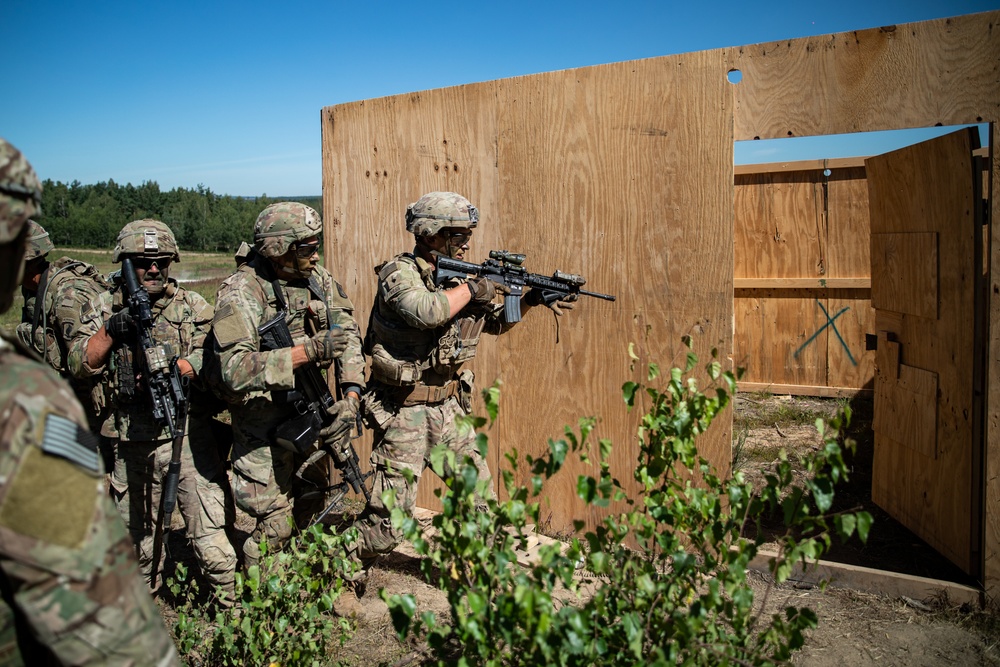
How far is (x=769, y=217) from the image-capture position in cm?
858

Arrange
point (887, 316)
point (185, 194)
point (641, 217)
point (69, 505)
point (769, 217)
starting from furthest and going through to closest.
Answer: point (185, 194) → point (769, 217) → point (887, 316) → point (641, 217) → point (69, 505)

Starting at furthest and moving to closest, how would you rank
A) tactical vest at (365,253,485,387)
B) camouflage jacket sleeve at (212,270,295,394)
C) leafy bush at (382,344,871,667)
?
tactical vest at (365,253,485,387) < camouflage jacket sleeve at (212,270,295,394) < leafy bush at (382,344,871,667)

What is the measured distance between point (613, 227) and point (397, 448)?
1864 millimetres

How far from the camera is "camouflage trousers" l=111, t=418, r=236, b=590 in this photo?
12.8 ft

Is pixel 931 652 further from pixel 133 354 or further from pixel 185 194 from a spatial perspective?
pixel 185 194

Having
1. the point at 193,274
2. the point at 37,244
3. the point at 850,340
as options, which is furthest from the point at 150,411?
the point at 193,274

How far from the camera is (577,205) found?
14.9 ft

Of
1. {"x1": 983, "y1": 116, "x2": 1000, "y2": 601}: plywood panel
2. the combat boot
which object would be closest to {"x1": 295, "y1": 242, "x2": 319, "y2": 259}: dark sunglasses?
the combat boot

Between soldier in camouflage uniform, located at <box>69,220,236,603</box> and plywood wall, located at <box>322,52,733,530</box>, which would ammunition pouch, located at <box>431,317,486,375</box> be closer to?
plywood wall, located at <box>322,52,733,530</box>

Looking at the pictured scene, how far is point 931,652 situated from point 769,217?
591cm

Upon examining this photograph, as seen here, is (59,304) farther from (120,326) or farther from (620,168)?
(620,168)

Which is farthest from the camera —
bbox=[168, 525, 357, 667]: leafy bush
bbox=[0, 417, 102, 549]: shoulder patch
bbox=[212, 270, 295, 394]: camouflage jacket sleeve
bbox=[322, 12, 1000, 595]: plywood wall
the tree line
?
the tree line

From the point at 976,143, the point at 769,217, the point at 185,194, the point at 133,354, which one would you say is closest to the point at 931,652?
the point at 976,143

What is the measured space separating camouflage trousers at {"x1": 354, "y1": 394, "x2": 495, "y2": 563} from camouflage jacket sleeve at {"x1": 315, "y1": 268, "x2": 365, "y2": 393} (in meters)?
0.15
